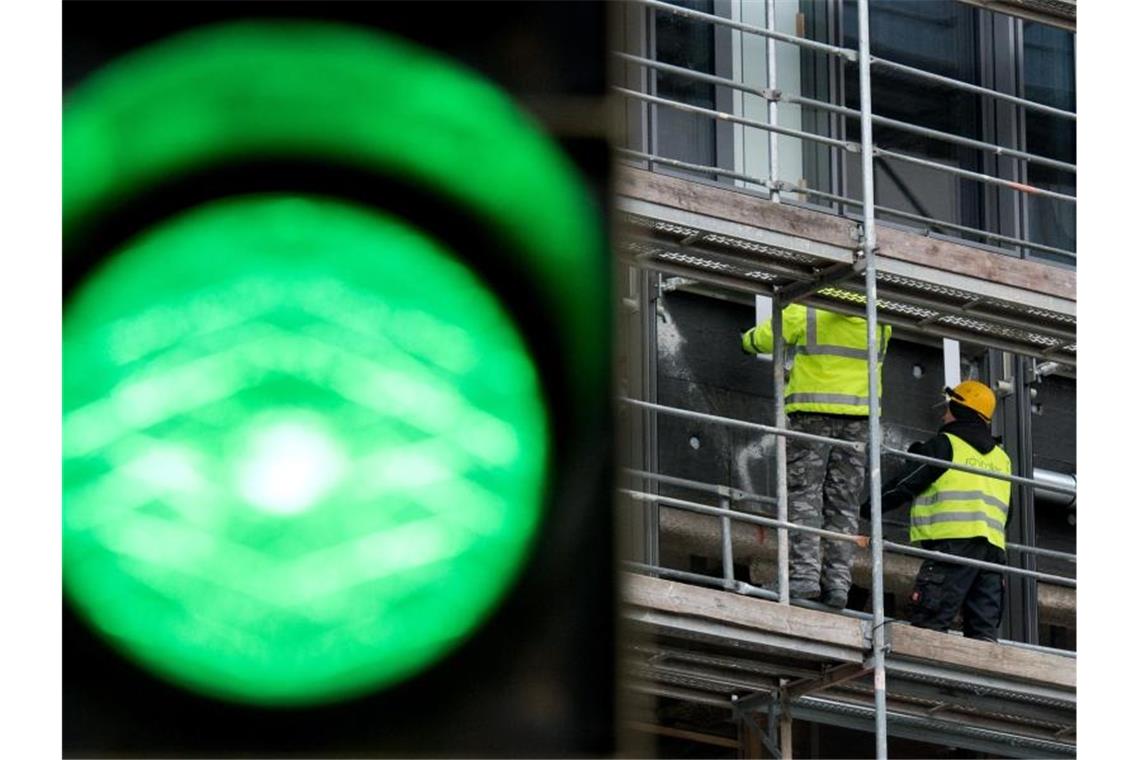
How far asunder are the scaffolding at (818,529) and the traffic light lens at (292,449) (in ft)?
28.5

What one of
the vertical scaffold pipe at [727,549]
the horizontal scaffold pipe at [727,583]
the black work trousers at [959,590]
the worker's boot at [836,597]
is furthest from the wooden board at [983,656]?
the vertical scaffold pipe at [727,549]

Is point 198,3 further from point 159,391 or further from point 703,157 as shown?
point 703,157

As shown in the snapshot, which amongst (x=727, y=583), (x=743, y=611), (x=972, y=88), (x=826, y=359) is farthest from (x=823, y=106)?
(x=743, y=611)

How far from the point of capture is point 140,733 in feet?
5.82

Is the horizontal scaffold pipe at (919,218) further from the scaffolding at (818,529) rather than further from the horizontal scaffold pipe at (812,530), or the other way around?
the horizontal scaffold pipe at (812,530)

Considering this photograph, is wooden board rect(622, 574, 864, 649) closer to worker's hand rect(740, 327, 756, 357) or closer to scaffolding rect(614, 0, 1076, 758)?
scaffolding rect(614, 0, 1076, 758)

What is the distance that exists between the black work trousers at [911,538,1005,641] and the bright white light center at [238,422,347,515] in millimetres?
10285

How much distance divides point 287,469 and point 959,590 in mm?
10425

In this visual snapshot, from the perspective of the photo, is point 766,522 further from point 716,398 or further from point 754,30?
point 754,30

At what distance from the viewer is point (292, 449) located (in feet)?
6.07

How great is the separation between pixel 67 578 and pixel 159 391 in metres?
0.14

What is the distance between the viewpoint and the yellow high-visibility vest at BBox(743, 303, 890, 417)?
1175 centimetres

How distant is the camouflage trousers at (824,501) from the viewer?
11.6m

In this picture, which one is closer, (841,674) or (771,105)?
(841,674)
